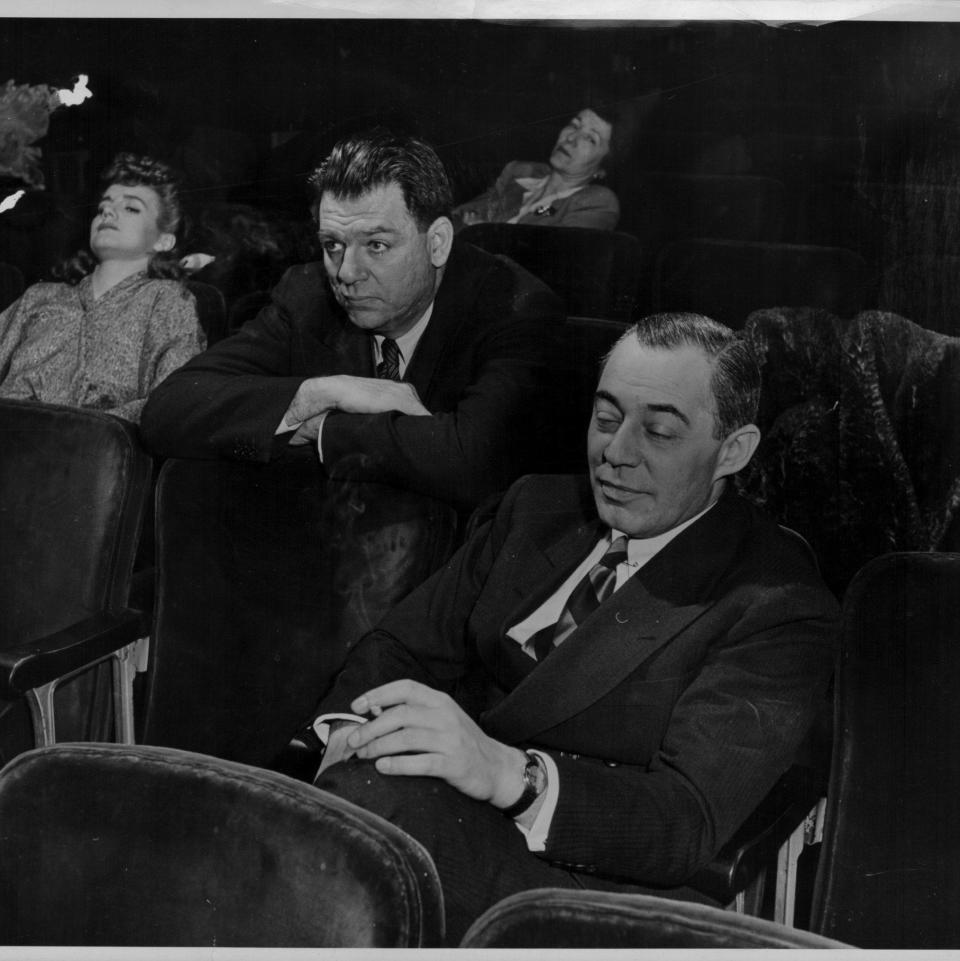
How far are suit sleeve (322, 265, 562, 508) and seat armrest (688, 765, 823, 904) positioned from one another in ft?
1.89

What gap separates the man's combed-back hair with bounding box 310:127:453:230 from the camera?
174cm

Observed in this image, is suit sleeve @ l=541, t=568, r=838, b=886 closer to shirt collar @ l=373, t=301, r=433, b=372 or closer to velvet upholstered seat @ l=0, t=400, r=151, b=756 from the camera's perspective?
shirt collar @ l=373, t=301, r=433, b=372

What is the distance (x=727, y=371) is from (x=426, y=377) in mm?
454

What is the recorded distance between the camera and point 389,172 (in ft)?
5.80

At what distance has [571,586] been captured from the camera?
175cm

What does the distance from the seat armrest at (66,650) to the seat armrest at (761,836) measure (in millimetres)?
993

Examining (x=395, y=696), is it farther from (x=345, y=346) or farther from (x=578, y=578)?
(x=345, y=346)

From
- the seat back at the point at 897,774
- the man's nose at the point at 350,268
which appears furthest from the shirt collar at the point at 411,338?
the seat back at the point at 897,774

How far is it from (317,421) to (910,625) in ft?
2.99

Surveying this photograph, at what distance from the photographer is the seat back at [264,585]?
1.84 meters

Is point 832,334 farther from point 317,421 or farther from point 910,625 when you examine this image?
point 317,421

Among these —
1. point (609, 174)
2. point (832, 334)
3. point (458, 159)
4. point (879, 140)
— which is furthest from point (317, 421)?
point (879, 140)

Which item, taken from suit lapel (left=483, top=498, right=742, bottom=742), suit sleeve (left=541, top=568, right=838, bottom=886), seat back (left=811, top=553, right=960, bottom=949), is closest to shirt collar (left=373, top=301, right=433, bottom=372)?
suit lapel (left=483, top=498, right=742, bottom=742)

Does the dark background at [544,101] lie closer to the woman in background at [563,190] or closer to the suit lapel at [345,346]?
the woman in background at [563,190]
